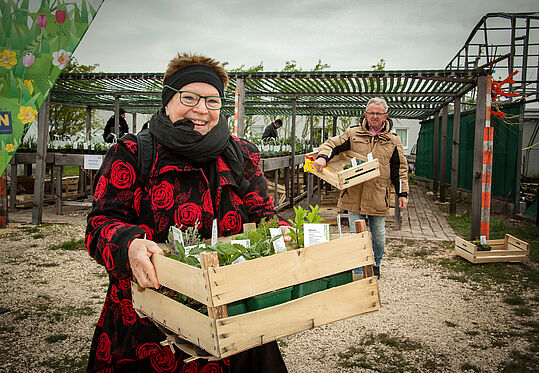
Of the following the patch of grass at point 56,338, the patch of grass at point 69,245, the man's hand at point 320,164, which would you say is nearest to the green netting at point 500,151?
the man's hand at point 320,164

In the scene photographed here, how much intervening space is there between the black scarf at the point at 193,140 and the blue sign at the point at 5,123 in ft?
2.26

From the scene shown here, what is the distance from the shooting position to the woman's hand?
149 cm

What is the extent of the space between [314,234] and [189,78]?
0.84 metres

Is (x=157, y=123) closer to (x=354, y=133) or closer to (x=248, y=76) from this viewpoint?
(x=354, y=133)

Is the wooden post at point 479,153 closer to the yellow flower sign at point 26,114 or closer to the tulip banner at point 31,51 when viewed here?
the tulip banner at point 31,51

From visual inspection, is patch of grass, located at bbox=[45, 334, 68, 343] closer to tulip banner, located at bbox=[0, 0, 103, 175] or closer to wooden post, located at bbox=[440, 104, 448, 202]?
tulip banner, located at bbox=[0, 0, 103, 175]

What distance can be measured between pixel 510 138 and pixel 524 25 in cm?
265

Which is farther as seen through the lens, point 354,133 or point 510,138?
point 510,138

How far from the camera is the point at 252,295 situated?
55.3 inches

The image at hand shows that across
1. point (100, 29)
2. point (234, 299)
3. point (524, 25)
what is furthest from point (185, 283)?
point (524, 25)

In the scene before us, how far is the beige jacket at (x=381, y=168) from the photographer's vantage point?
4512 mm

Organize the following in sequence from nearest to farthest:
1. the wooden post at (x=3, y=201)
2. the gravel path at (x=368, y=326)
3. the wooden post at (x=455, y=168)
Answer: the gravel path at (x=368, y=326)
the wooden post at (x=3, y=201)
the wooden post at (x=455, y=168)

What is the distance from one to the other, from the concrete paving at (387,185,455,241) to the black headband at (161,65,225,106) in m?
5.84

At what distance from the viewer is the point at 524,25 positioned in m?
9.69
